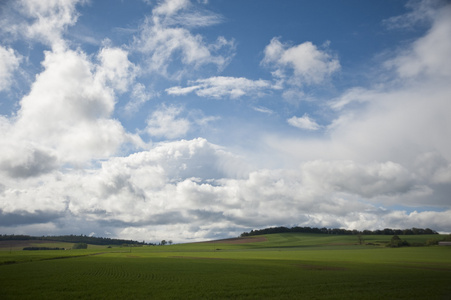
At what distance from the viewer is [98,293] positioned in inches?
1124

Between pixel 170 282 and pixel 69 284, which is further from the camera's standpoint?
pixel 170 282

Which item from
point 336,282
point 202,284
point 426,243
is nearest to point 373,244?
point 426,243

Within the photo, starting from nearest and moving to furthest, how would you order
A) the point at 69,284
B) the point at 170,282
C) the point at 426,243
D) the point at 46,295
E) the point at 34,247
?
the point at 46,295, the point at 69,284, the point at 170,282, the point at 426,243, the point at 34,247

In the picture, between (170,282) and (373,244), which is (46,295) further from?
(373,244)

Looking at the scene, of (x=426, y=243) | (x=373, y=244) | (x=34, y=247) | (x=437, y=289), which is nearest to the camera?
(x=437, y=289)

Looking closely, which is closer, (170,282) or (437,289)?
(437,289)

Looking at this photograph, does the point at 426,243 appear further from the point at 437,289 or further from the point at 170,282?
the point at 170,282

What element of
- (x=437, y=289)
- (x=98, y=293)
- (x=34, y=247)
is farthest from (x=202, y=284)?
(x=34, y=247)

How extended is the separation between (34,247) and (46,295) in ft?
672

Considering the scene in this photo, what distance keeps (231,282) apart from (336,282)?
496 inches

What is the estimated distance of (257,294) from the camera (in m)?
28.8

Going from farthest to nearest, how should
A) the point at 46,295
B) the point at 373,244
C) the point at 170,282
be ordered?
the point at 373,244 → the point at 170,282 → the point at 46,295

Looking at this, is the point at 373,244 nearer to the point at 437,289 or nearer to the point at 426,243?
the point at 426,243

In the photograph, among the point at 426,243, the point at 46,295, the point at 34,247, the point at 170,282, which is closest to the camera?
the point at 46,295
